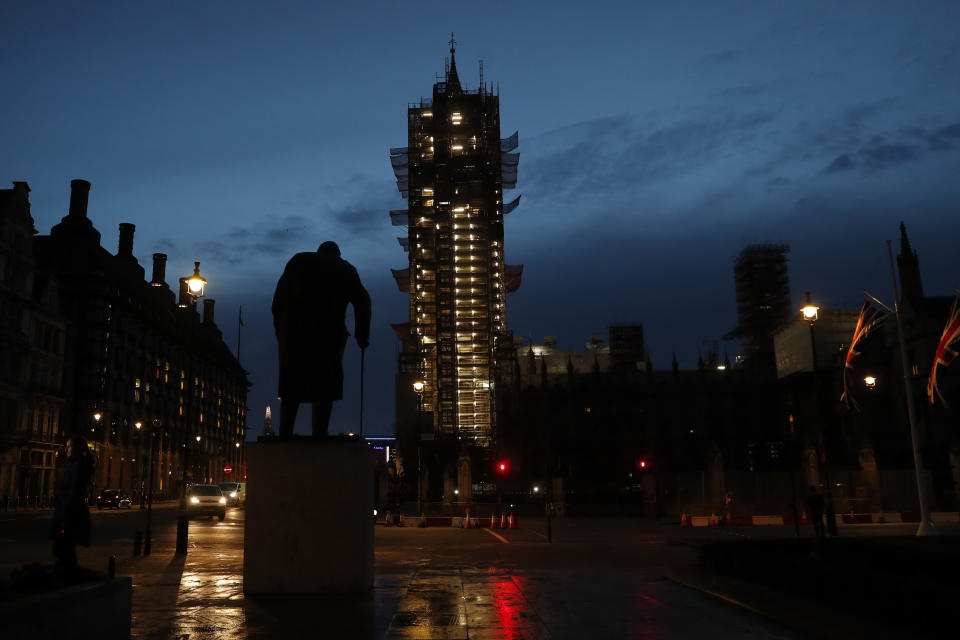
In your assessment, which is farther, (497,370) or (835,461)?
(497,370)

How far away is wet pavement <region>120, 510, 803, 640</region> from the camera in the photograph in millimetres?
9328

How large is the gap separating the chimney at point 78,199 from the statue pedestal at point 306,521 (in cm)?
7978

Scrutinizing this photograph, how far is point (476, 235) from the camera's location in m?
89.4

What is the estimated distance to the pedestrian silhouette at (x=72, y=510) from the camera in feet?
29.8

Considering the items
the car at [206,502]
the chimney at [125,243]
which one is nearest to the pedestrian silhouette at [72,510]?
the car at [206,502]

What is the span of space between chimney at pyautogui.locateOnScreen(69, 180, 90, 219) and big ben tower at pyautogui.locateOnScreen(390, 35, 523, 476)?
115 ft

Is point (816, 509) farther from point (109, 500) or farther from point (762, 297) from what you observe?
point (762, 297)

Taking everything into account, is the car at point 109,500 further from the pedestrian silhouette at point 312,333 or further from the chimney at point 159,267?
the pedestrian silhouette at point 312,333

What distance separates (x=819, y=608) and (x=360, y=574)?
6.31 meters

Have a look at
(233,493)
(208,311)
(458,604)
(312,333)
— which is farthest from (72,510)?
(208,311)

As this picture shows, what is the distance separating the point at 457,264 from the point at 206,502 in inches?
2041

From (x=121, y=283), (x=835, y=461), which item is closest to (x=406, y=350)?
(x=121, y=283)

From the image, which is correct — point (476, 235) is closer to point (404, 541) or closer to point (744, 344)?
point (744, 344)

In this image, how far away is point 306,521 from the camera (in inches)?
460
